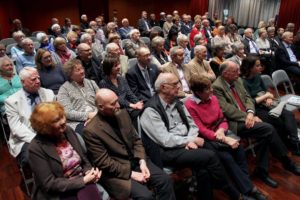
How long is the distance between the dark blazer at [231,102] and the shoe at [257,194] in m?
0.65

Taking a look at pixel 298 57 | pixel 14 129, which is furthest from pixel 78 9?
pixel 14 129

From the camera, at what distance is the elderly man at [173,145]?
94.7 inches

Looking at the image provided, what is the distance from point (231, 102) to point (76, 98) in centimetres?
176

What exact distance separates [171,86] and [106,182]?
40.6 inches

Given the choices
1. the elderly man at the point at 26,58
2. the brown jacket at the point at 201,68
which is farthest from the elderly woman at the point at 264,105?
the elderly man at the point at 26,58

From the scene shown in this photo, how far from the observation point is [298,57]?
230 inches

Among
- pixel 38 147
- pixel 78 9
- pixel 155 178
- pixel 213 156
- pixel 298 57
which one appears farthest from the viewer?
pixel 78 9

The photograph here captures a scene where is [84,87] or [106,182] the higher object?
[84,87]

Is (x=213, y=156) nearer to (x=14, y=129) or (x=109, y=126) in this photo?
(x=109, y=126)

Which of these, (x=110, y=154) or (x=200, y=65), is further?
(x=200, y=65)

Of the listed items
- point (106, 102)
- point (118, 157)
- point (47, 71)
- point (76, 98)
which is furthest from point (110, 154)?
point (47, 71)

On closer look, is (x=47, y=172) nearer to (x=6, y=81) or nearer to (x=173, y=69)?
(x=6, y=81)

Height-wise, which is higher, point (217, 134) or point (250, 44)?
point (250, 44)

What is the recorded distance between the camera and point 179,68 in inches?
157
